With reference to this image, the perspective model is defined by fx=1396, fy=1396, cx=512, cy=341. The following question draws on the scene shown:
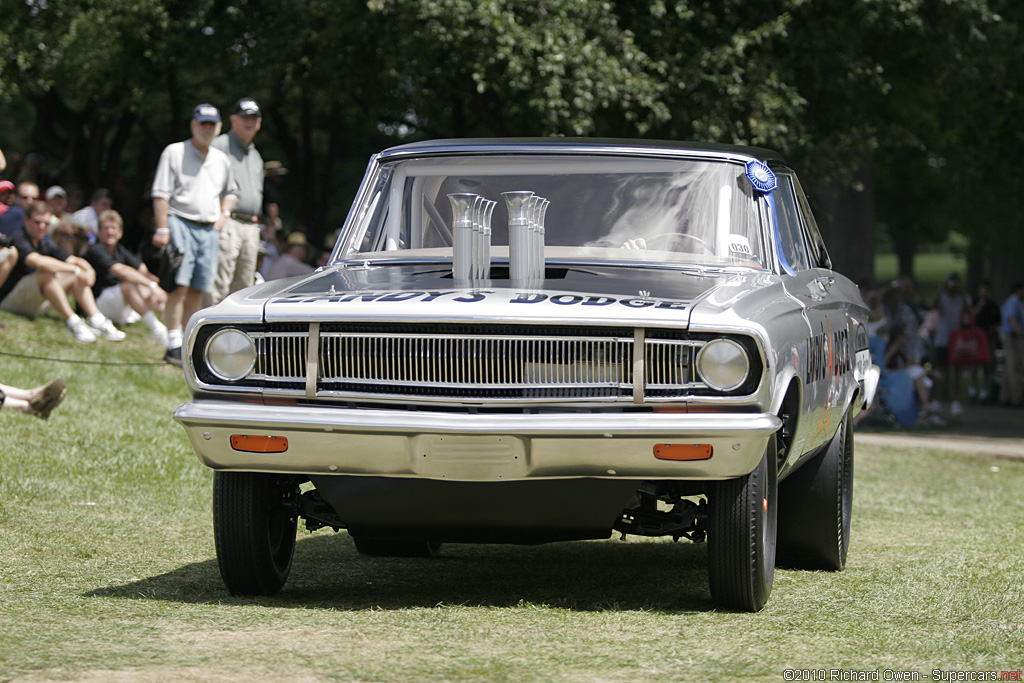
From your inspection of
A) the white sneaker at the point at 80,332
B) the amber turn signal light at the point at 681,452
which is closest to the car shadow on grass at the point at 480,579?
the amber turn signal light at the point at 681,452

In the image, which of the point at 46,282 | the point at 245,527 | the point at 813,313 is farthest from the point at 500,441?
the point at 46,282

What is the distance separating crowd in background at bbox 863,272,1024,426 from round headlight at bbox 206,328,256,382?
12250 mm

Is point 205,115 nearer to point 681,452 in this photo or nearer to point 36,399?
point 36,399

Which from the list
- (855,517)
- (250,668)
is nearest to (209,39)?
(855,517)

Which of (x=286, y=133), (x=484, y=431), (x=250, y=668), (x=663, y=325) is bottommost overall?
(x=250, y=668)

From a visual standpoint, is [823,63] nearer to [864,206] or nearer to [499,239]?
[864,206]

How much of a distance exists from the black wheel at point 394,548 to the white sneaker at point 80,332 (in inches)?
275

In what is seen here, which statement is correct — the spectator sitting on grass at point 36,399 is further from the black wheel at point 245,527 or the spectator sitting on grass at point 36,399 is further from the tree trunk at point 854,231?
the tree trunk at point 854,231

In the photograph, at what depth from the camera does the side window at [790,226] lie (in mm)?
6266

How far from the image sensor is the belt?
11938 millimetres

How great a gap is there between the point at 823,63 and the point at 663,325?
14737mm

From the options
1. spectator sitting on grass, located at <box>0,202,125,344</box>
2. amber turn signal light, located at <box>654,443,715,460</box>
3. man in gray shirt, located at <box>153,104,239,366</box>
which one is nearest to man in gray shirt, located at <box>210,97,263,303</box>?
man in gray shirt, located at <box>153,104,239,366</box>

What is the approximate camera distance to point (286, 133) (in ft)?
95.8

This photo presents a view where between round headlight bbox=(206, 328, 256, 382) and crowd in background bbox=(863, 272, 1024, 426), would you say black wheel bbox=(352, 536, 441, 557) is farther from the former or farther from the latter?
crowd in background bbox=(863, 272, 1024, 426)
